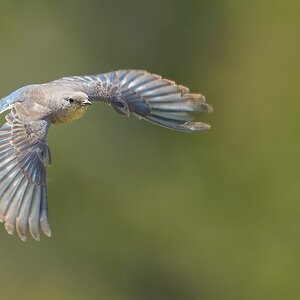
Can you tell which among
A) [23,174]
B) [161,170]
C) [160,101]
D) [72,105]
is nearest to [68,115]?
[72,105]

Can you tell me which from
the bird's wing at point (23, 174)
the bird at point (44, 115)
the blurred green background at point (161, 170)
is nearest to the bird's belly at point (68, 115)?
the bird at point (44, 115)

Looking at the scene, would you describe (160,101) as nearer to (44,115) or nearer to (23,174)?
(44,115)

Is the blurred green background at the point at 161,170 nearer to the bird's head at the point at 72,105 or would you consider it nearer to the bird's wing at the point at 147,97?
the bird's wing at the point at 147,97

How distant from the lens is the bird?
8.14 m

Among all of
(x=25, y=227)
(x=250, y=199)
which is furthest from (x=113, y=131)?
(x=25, y=227)

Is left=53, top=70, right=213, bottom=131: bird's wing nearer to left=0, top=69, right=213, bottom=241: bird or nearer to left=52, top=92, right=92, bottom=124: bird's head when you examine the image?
left=0, top=69, right=213, bottom=241: bird

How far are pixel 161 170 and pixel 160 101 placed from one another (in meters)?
6.59

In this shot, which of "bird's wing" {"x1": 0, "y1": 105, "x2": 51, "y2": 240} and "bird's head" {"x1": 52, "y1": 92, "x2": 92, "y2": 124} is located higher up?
"bird's head" {"x1": 52, "y1": 92, "x2": 92, "y2": 124}

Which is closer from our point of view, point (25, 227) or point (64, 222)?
point (25, 227)

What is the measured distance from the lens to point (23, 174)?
840 cm

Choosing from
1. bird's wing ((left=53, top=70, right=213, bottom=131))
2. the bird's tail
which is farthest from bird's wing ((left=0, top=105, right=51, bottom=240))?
the bird's tail

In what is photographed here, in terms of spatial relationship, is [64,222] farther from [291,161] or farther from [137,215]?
[291,161]

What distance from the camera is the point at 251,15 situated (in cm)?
1691

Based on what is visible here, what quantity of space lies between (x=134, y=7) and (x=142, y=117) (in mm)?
7182
